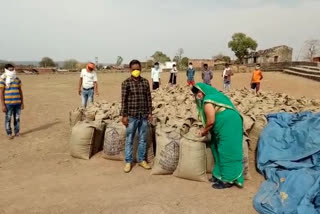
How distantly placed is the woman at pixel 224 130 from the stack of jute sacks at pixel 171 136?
30cm

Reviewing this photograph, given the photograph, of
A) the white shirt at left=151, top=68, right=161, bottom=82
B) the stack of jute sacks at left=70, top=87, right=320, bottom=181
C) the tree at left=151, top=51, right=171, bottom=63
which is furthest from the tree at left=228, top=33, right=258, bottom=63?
the stack of jute sacks at left=70, top=87, right=320, bottom=181

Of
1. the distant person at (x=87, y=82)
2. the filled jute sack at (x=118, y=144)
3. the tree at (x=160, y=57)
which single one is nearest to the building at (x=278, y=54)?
the tree at (x=160, y=57)

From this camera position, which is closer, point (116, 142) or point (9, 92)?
point (116, 142)

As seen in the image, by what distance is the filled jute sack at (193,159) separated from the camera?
384 centimetres

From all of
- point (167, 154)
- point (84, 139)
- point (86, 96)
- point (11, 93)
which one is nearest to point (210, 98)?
point (167, 154)

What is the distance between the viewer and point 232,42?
44875mm

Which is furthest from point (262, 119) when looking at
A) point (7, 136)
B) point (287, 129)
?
point (7, 136)

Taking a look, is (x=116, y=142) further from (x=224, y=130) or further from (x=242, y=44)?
(x=242, y=44)

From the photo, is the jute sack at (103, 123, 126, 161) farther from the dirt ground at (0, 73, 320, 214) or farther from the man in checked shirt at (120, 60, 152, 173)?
the man in checked shirt at (120, 60, 152, 173)

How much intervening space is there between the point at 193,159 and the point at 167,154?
0.38 meters

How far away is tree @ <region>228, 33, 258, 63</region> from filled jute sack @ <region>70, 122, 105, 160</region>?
142 ft

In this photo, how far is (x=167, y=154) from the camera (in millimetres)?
4020

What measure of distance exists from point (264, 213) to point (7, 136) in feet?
17.0

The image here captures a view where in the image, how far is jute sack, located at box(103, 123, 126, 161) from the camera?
14.8 ft
